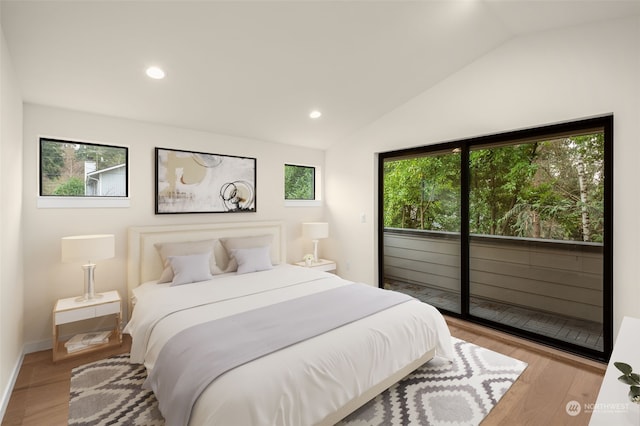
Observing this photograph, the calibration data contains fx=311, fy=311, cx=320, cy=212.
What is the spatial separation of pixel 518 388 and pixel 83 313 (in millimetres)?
3604

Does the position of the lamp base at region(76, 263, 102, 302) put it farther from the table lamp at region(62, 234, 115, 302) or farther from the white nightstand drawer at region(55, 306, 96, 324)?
the white nightstand drawer at region(55, 306, 96, 324)

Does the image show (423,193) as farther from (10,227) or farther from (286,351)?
(10,227)

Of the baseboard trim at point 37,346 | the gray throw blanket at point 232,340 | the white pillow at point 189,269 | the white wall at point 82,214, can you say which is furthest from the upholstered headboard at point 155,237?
the gray throw blanket at point 232,340

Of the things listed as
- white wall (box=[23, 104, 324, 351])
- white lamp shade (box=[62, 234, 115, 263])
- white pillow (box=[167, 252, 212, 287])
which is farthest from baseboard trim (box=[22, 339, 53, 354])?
white pillow (box=[167, 252, 212, 287])

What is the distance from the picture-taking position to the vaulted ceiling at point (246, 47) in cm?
212

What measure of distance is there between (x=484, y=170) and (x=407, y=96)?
4.13ft

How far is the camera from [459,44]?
2.97 m

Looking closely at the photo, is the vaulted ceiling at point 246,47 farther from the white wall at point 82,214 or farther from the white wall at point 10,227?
the white wall at point 10,227

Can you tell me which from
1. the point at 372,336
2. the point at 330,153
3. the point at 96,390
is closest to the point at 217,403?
the point at 372,336

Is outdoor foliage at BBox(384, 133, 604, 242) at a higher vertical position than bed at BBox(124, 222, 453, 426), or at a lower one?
higher

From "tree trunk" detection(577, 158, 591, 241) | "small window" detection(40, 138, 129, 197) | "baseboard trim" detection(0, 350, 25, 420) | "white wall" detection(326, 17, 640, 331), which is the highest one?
"white wall" detection(326, 17, 640, 331)

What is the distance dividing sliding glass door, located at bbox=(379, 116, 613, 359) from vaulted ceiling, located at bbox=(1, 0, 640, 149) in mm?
989

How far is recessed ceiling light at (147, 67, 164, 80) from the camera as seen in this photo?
8.54 feet

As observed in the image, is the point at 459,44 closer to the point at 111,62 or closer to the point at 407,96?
the point at 407,96
